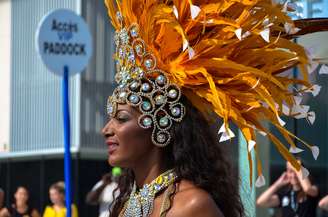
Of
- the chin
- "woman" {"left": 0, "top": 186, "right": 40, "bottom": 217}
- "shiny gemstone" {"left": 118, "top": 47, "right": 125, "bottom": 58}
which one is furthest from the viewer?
"woman" {"left": 0, "top": 186, "right": 40, "bottom": 217}

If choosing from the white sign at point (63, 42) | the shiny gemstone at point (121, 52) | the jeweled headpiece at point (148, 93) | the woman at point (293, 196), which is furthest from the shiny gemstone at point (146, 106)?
the white sign at point (63, 42)

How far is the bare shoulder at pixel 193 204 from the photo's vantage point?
9.93 feet

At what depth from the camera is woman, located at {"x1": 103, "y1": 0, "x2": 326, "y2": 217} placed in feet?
10.1

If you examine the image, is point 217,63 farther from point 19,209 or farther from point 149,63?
point 19,209

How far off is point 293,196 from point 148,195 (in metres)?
3.67

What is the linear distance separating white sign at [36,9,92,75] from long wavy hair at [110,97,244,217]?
3.67 m

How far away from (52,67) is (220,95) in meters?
3.90

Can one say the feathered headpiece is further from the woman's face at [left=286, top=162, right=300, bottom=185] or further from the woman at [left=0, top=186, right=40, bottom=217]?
the woman at [left=0, top=186, right=40, bottom=217]

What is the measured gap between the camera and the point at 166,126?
3162 mm

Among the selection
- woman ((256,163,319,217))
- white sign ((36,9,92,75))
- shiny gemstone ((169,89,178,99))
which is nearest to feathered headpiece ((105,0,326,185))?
shiny gemstone ((169,89,178,99))

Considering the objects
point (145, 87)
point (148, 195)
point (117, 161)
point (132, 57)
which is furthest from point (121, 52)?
point (148, 195)

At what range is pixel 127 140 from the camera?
3.14 meters

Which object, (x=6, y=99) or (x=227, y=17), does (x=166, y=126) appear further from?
(x=6, y=99)

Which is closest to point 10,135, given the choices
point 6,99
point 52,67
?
point 6,99
